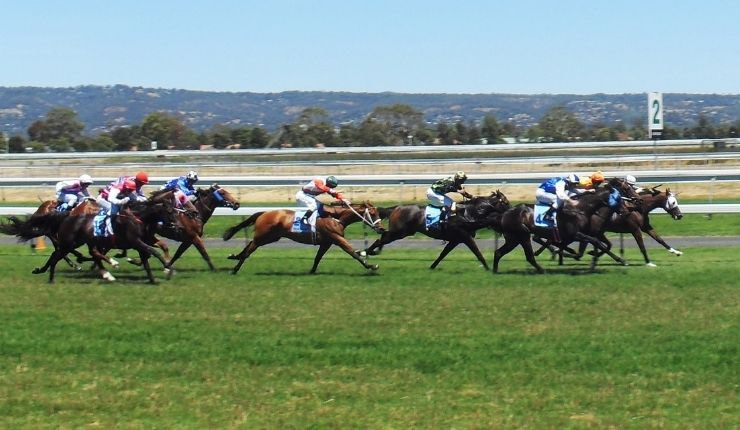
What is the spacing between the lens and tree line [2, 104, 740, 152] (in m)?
88.2

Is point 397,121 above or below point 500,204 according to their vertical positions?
below

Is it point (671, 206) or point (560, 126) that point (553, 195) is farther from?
point (560, 126)

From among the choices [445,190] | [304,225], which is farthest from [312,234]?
[445,190]

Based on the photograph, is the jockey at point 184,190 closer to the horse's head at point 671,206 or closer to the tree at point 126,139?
the horse's head at point 671,206

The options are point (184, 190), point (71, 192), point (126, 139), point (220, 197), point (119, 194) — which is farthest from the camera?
point (126, 139)

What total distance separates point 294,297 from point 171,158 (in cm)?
4546

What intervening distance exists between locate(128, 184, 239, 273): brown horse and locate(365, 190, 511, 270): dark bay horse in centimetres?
303

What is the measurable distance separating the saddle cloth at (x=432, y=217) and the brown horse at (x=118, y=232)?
15.2ft

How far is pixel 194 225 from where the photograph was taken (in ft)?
67.8

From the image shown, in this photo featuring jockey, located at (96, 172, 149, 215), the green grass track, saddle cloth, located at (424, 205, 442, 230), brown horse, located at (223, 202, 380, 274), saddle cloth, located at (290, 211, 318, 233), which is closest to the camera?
the green grass track

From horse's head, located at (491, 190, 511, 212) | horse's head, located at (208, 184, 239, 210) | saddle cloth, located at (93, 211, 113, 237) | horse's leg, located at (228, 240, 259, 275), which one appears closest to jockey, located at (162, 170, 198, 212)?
horse's head, located at (208, 184, 239, 210)

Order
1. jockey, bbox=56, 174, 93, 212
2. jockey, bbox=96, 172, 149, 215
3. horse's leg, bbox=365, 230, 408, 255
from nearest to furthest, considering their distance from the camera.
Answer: jockey, bbox=96, 172, 149, 215 < jockey, bbox=56, 174, 93, 212 < horse's leg, bbox=365, 230, 408, 255

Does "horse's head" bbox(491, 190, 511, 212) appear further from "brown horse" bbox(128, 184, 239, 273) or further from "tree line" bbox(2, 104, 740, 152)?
"tree line" bbox(2, 104, 740, 152)

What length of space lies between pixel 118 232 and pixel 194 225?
2.37m
